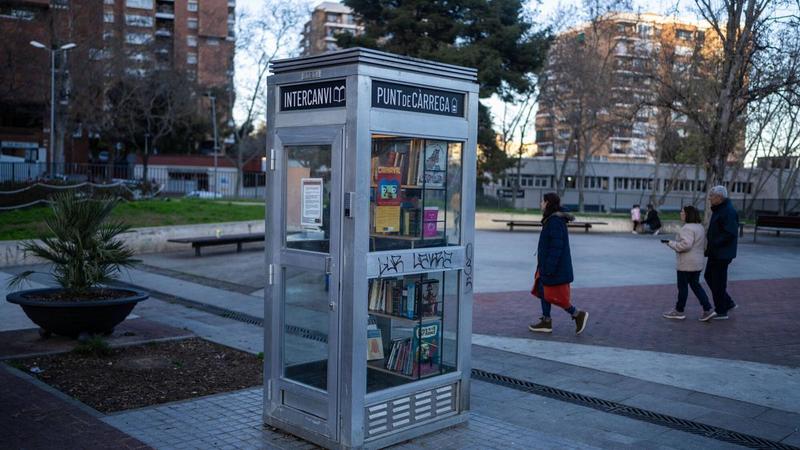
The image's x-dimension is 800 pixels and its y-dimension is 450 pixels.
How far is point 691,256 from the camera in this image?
32.9 feet

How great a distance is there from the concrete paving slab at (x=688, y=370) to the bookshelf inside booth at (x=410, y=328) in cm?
262

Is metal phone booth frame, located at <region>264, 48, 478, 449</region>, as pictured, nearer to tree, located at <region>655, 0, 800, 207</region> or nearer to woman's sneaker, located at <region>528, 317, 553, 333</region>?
woman's sneaker, located at <region>528, 317, 553, 333</region>

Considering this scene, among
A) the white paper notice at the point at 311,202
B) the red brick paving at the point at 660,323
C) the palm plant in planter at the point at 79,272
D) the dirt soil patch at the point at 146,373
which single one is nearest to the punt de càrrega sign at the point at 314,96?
the white paper notice at the point at 311,202

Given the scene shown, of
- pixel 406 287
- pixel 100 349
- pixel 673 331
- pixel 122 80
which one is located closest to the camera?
pixel 406 287

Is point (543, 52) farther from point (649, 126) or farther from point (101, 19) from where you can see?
point (101, 19)

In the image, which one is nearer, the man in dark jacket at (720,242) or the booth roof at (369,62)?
the booth roof at (369,62)

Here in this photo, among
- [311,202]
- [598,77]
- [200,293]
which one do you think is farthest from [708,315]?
[598,77]

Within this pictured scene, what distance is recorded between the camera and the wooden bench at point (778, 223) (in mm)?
25656

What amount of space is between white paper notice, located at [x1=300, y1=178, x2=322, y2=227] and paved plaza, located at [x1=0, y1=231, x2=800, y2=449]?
5.25 feet

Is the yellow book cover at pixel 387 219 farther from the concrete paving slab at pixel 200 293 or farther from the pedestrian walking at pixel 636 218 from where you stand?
the pedestrian walking at pixel 636 218

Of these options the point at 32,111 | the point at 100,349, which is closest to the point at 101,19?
the point at 32,111

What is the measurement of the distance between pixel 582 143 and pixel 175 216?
3514cm

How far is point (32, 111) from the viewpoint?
47.6m

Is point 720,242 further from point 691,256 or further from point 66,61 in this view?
point 66,61
